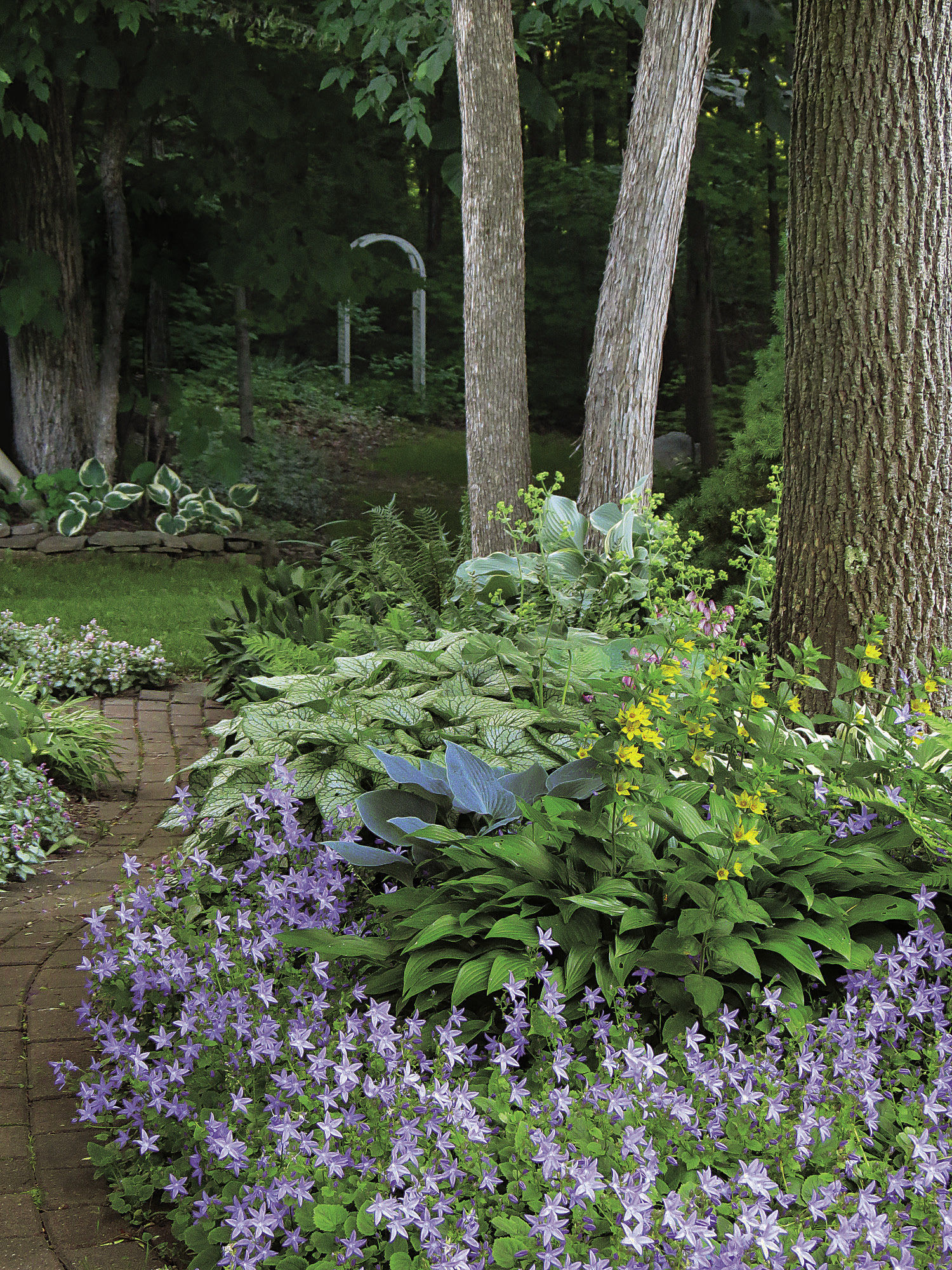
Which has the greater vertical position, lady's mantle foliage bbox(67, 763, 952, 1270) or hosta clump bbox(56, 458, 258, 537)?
lady's mantle foliage bbox(67, 763, 952, 1270)

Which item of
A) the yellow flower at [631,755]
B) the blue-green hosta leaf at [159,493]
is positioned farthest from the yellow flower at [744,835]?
the blue-green hosta leaf at [159,493]

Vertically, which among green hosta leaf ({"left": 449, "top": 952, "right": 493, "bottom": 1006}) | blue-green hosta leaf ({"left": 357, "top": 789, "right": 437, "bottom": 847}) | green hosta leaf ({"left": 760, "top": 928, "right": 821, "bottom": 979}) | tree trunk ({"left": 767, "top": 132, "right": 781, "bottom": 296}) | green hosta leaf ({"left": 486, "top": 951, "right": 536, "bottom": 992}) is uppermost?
tree trunk ({"left": 767, "top": 132, "right": 781, "bottom": 296})

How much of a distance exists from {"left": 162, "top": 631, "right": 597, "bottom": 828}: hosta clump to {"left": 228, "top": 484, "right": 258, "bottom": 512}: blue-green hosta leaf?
757 centimetres

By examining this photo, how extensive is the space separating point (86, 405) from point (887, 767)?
30.8 ft

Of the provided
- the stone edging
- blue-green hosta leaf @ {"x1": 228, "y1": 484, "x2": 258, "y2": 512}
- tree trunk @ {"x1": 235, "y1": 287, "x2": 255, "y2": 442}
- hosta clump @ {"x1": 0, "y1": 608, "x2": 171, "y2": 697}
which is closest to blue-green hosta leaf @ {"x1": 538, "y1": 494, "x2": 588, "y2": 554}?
hosta clump @ {"x1": 0, "y1": 608, "x2": 171, "y2": 697}

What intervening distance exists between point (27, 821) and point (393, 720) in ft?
5.38

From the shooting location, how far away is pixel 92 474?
9.95 metres

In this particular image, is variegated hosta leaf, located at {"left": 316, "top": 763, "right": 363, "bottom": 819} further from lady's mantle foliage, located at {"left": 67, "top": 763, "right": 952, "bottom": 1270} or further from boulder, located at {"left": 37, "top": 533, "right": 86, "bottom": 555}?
boulder, located at {"left": 37, "top": 533, "right": 86, "bottom": 555}

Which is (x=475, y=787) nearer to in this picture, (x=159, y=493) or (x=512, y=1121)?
(x=512, y=1121)

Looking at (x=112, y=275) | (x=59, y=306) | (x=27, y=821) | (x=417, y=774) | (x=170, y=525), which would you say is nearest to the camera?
(x=417, y=774)

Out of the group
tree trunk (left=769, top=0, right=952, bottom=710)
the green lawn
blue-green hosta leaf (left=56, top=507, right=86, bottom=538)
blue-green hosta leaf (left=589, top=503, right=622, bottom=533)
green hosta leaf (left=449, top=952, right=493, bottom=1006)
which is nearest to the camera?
green hosta leaf (left=449, top=952, right=493, bottom=1006)

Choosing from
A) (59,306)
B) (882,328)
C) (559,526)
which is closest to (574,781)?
(882,328)

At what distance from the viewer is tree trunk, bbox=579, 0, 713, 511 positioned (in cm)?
518

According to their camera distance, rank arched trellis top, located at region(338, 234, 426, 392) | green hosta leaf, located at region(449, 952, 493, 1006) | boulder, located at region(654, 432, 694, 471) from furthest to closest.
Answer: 1. arched trellis top, located at region(338, 234, 426, 392)
2. boulder, located at region(654, 432, 694, 471)
3. green hosta leaf, located at region(449, 952, 493, 1006)
